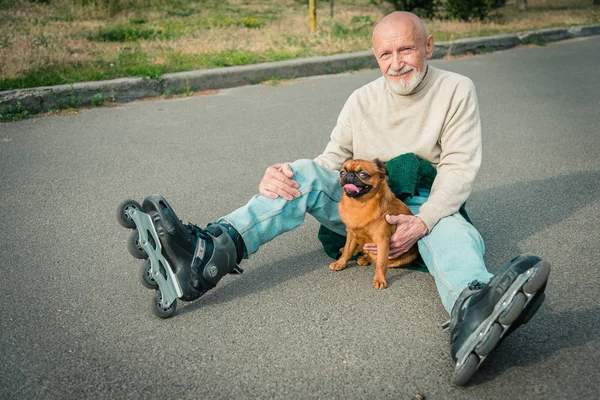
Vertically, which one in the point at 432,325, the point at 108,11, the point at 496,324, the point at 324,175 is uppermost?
the point at 108,11

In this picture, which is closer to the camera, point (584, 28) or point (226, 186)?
point (226, 186)

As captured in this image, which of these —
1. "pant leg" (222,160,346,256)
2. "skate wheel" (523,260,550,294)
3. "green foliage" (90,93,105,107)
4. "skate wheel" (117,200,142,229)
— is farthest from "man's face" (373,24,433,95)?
"green foliage" (90,93,105,107)

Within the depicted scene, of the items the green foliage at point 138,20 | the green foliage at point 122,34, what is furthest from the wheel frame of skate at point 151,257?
the green foliage at point 138,20

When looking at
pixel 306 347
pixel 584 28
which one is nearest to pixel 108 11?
pixel 584 28

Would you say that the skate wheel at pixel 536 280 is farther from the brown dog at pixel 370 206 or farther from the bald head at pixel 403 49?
the bald head at pixel 403 49

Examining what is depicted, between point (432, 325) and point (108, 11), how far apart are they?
40.6 ft

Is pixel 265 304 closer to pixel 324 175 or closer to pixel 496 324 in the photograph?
pixel 324 175

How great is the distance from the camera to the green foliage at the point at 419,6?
13.8 meters

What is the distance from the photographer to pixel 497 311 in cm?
219

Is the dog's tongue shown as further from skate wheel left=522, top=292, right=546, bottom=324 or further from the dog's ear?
skate wheel left=522, top=292, right=546, bottom=324

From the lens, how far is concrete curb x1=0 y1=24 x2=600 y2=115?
6.47 meters

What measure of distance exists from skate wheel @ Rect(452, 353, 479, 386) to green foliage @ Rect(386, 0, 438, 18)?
12535mm

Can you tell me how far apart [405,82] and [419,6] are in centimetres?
1165

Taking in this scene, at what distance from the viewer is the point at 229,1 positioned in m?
18.2
